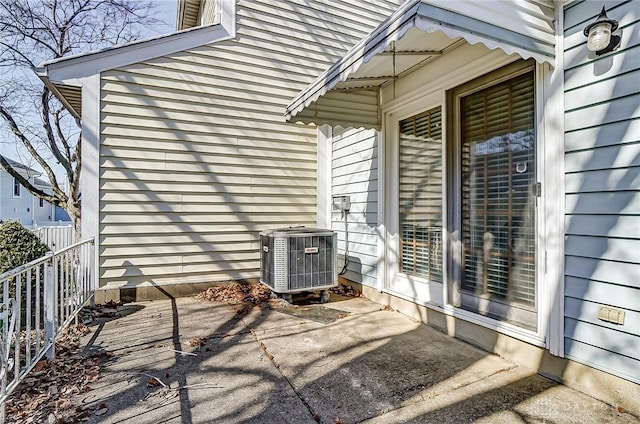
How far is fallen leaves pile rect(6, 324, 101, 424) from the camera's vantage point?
202 centimetres

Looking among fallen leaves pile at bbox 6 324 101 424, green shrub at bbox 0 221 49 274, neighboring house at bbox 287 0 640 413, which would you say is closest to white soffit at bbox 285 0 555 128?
neighboring house at bbox 287 0 640 413

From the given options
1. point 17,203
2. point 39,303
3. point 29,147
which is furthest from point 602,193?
point 17,203

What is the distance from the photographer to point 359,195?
4.83 metres

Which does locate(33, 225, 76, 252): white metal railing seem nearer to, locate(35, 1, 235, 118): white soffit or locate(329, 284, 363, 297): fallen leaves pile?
locate(35, 1, 235, 118): white soffit

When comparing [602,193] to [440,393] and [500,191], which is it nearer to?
[500,191]

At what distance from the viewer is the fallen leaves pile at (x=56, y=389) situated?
2.02 m

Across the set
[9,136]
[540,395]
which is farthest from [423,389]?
[9,136]

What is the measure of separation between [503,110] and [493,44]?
0.78 meters

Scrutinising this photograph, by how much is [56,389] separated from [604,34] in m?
4.19

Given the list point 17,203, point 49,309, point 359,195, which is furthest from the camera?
point 17,203

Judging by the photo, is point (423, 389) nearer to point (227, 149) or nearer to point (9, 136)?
point (227, 149)

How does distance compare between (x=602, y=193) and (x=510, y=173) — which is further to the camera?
(x=510, y=173)

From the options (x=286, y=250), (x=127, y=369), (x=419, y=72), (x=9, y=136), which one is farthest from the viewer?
(x=9, y=136)

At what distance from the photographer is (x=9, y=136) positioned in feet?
31.9
